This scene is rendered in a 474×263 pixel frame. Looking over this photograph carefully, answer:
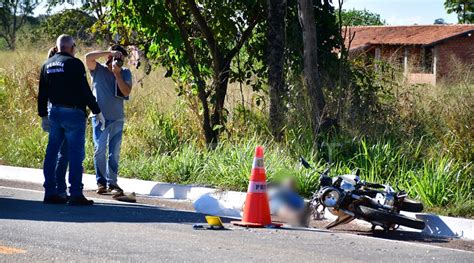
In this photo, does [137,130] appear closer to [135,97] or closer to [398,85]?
[135,97]

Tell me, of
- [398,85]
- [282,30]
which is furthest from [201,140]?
[398,85]

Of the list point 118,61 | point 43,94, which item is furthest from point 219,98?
point 43,94

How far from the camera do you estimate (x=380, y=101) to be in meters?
15.7

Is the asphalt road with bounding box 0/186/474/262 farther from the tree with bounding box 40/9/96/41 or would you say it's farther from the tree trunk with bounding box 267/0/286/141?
the tree with bounding box 40/9/96/41

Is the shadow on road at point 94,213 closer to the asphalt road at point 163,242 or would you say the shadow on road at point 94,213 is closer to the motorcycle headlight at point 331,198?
the asphalt road at point 163,242

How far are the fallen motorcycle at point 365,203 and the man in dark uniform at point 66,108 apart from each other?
303 cm

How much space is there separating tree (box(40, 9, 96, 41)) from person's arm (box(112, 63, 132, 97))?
7501 millimetres

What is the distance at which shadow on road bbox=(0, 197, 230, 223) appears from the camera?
10.8 m

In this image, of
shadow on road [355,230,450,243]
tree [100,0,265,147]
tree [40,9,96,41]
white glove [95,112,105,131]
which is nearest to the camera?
shadow on road [355,230,450,243]

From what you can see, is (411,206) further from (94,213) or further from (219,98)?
(219,98)

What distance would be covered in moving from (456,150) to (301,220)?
2806mm

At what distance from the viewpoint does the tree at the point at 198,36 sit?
53.1 ft

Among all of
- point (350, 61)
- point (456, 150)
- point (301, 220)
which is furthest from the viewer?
point (350, 61)

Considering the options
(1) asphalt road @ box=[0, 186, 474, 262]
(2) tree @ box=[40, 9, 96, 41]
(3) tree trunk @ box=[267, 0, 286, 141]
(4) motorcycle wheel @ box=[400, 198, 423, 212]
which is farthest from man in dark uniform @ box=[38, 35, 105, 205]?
(2) tree @ box=[40, 9, 96, 41]
